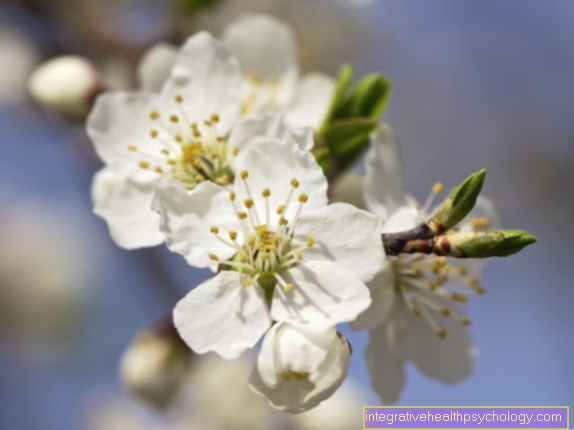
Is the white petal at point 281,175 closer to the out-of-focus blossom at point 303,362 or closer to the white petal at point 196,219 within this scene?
the white petal at point 196,219

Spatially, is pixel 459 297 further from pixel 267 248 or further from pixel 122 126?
pixel 122 126

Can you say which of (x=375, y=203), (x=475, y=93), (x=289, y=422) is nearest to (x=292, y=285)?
(x=375, y=203)

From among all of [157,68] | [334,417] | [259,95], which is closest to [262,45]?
[259,95]

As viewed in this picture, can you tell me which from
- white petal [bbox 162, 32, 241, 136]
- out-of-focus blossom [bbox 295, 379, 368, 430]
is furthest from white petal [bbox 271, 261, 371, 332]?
out-of-focus blossom [bbox 295, 379, 368, 430]

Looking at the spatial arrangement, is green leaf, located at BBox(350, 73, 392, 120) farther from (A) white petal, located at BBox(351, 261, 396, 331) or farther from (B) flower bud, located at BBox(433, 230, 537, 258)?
(B) flower bud, located at BBox(433, 230, 537, 258)

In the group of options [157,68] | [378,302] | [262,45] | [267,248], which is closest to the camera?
[267,248]

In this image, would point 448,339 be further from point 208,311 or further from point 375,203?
point 208,311

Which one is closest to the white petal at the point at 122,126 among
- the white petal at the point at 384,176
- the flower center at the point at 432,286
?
the white petal at the point at 384,176
